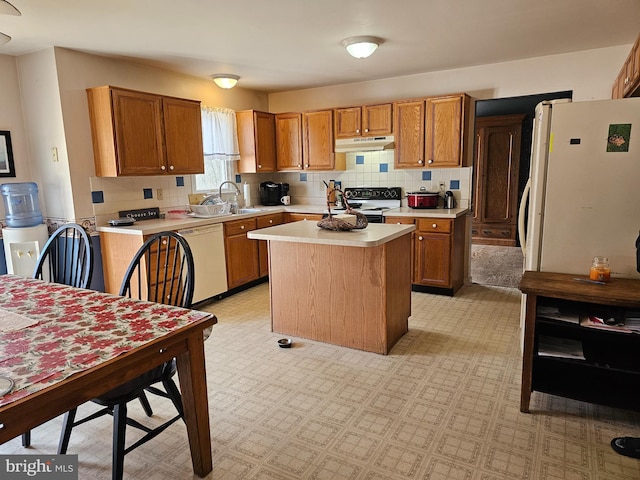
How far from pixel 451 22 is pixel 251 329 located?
9.54 ft

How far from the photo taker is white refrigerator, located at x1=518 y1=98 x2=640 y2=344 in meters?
2.20

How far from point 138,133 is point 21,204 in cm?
115

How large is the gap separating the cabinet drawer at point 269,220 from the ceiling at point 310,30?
166 centimetres

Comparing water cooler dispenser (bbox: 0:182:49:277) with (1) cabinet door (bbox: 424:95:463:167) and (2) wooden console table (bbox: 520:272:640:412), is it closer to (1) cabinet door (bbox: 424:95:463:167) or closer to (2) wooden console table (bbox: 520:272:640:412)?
(2) wooden console table (bbox: 520:272:640:412)

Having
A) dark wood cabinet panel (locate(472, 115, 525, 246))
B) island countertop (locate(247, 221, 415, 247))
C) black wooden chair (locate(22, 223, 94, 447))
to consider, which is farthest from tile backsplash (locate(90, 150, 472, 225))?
dark wood cabinet panel (locate(472, 115, 525, 246))

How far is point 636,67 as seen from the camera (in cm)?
264

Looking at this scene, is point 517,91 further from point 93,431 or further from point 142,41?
point 93,431

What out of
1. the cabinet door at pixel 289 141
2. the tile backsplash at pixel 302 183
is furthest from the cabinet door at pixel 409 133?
the cabinet door at pixel 289 141

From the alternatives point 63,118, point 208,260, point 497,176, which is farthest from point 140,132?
point 497,176

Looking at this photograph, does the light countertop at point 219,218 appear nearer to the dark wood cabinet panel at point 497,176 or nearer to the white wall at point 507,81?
the white wall at point 507,81

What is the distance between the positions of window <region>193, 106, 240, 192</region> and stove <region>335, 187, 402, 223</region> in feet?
4.99

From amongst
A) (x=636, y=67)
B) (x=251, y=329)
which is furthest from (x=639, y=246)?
(x=251, y=329)

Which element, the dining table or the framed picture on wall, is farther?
the framed picture on wall

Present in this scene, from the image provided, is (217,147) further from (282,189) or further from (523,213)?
(523,213)
